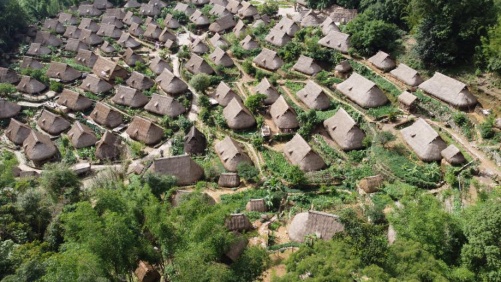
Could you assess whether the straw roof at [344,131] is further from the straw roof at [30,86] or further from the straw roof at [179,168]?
the straw roof at [30,86]

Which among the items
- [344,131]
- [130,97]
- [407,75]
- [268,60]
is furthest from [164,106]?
[407,75]

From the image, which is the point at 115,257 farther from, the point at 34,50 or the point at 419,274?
the point at 34,50

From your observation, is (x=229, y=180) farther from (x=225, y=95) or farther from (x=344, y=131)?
(x=225, y=95)

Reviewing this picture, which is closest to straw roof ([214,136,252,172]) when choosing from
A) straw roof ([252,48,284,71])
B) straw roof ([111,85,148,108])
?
straw roof ([111,85,148,108])

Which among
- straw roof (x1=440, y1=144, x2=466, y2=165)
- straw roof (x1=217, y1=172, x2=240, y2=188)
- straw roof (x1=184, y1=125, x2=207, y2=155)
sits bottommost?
straw roof (x1=184, y1=125, x2=207, y2=155)

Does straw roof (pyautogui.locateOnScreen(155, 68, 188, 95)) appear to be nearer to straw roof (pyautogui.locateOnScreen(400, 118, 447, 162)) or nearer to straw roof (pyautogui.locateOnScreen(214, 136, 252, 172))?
straw roof (pyautogui.locateOnScreen(214, 136, 252, 172))

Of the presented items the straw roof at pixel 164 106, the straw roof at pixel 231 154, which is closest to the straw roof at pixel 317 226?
the straw roof at pixel 231 154

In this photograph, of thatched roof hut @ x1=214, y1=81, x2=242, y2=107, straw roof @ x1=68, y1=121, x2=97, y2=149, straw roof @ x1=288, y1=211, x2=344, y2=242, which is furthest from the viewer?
thatched roof hut @ x1=214, y1=81, x2=242, y2=107
